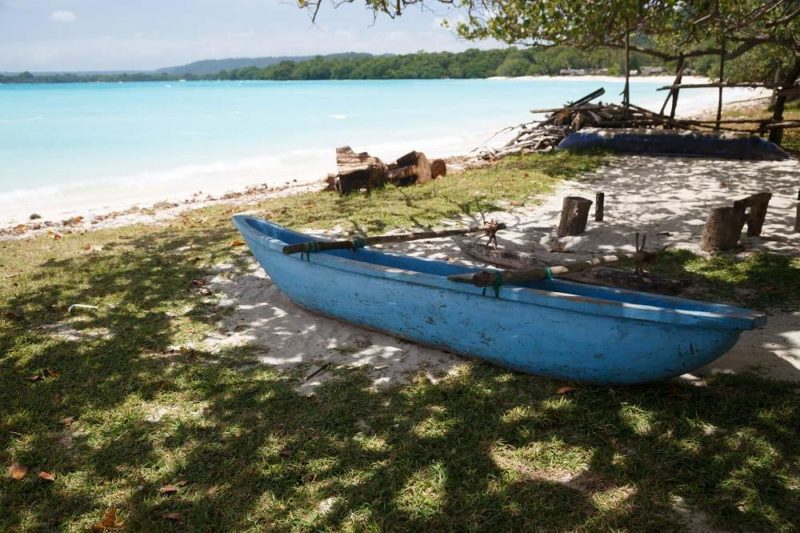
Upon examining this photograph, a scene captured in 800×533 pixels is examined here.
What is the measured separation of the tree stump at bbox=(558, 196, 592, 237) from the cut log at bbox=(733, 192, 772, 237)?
1.96m

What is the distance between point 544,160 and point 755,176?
4.81 m

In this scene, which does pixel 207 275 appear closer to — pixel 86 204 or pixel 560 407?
pixel 560 407

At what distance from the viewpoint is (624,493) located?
3160 millimetres

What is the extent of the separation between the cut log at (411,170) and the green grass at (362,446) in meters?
7.91

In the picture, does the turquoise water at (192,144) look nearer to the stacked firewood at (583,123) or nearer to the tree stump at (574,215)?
the stacked firewood at (583,123)

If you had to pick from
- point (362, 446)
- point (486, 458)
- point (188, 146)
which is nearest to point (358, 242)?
point (362, 446)

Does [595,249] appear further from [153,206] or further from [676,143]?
[153,206]

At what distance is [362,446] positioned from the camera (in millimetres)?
3744

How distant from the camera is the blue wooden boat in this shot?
3.64 metres

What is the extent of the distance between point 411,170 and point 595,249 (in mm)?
6300

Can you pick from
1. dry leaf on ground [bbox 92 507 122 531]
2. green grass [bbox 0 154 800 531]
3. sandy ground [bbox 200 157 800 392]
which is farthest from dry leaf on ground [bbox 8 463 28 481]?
sandy ground [bbox 200 157 800 392]

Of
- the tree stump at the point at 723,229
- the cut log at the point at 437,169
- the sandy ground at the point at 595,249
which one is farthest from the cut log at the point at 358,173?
the tree stump at the point at 723,229

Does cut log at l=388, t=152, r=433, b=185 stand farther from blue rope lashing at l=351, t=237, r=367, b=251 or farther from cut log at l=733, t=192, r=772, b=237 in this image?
blue rope lashing at l=351, t=237, r=367, b=251

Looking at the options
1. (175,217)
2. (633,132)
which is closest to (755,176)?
(633,132)
